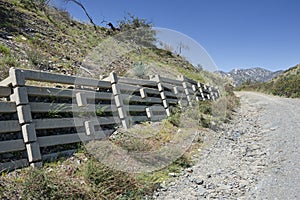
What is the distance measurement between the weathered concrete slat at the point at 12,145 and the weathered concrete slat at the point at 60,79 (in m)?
1.23

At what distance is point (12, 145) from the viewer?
4.55 metres

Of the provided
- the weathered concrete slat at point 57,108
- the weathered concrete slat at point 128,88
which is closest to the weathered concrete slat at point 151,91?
the weathered concrete slat at point 128,88

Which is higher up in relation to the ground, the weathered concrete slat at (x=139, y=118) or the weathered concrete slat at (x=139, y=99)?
the weathered concrete slat at (x=139, y=99)

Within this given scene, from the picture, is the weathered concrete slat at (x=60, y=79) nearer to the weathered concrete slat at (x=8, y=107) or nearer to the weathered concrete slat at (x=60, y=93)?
the weathered concrete slat at (x=60, y=93)

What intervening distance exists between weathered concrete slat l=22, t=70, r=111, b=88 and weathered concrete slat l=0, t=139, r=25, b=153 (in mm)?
1232

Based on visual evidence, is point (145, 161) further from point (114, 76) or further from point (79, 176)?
point (114, 76)

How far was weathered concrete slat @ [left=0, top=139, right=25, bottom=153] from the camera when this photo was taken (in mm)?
4441

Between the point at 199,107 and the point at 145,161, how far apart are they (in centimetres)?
679

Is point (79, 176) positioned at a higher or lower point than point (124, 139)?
lower

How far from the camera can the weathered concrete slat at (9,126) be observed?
14.9 ft

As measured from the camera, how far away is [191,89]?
12797 millimetres

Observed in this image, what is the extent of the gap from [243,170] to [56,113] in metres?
4.07

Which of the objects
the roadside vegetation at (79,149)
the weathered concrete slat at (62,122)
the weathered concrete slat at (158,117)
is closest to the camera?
the roadside vegetation at (79,149)

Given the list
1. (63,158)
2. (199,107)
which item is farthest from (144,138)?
(199,107)
